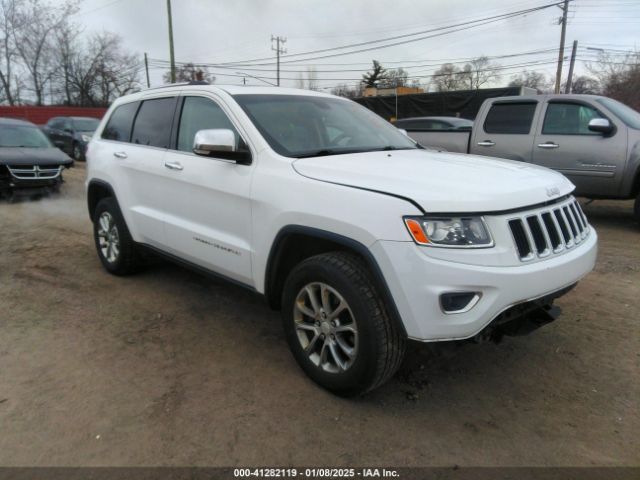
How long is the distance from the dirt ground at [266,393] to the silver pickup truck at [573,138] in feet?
9.25

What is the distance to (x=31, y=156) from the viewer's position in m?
10.3

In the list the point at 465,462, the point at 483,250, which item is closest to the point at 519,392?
the point at 465,462

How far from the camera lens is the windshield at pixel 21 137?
1080 centimetres

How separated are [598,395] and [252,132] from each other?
2736mm

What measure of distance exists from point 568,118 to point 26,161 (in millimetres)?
9938

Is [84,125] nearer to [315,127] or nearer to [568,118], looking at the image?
[568,118]

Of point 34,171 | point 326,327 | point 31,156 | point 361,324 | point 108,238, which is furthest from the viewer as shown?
point 31,156

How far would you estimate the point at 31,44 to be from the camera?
45562mm

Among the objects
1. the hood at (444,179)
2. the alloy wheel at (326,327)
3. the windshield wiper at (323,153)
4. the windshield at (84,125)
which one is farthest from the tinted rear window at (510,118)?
the windshield at (84,125)

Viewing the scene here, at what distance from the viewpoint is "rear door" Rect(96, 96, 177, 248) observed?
168 inches

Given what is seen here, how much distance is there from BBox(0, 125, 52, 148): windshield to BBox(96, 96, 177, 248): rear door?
7365 mm

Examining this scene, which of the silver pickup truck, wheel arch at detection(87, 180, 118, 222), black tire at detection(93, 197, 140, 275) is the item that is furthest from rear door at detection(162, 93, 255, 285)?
the silver pickup truck

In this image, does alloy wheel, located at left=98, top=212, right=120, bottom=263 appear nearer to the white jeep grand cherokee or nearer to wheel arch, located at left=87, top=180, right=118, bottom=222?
wheel arch, located at left=87, top=180, right=118, bottom=222

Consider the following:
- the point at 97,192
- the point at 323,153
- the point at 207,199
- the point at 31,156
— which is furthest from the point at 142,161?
the point at 31,156
